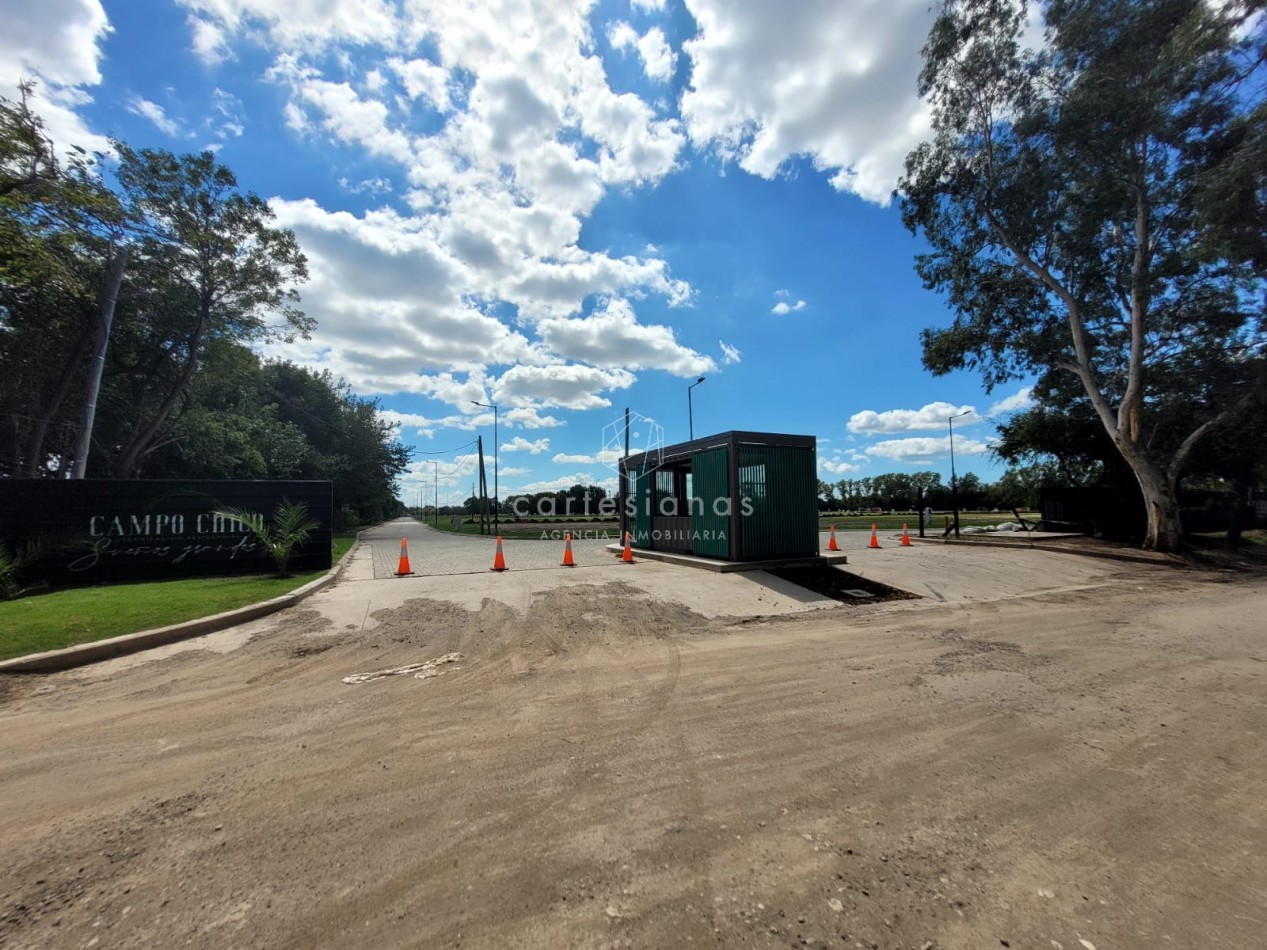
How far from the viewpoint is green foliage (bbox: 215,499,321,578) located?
38.3 ft

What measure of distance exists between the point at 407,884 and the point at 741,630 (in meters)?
5.91

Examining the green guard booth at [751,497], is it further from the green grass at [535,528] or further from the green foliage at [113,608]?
the green grass at [535,528]

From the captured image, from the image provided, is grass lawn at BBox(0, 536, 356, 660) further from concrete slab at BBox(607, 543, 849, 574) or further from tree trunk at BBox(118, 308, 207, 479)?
tree trunk at BBox(118, 308, 207, 479)

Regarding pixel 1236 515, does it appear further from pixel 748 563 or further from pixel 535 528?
pixel 535 528

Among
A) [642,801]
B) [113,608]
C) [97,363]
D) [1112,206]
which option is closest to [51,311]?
[97,363]

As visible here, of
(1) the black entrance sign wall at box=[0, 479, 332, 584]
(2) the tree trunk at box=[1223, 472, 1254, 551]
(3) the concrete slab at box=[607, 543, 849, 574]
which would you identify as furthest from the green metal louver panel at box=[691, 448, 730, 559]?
(2) the tree trunk at box=[1223, 472, 1254, 551]

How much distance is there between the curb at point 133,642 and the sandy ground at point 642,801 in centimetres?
31

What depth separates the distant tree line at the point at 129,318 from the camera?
1423cm

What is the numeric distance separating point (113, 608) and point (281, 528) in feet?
15.5

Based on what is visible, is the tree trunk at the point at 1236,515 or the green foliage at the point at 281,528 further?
the tree trunk at the point at 1236,515

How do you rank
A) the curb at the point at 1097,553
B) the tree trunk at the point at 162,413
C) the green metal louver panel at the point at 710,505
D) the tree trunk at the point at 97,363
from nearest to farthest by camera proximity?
1. the green metal louver panel at the point at 710,505
2. the curb at the point at 1097,553
3. the tree trunk at the point at 97,363
4. the tree trunk at the point at 162,413

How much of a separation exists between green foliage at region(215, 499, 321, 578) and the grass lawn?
80 centimetres

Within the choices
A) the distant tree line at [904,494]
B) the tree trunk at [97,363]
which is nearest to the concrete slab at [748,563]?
the tree trunk at [97,363]

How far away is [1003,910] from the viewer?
2238 mm
